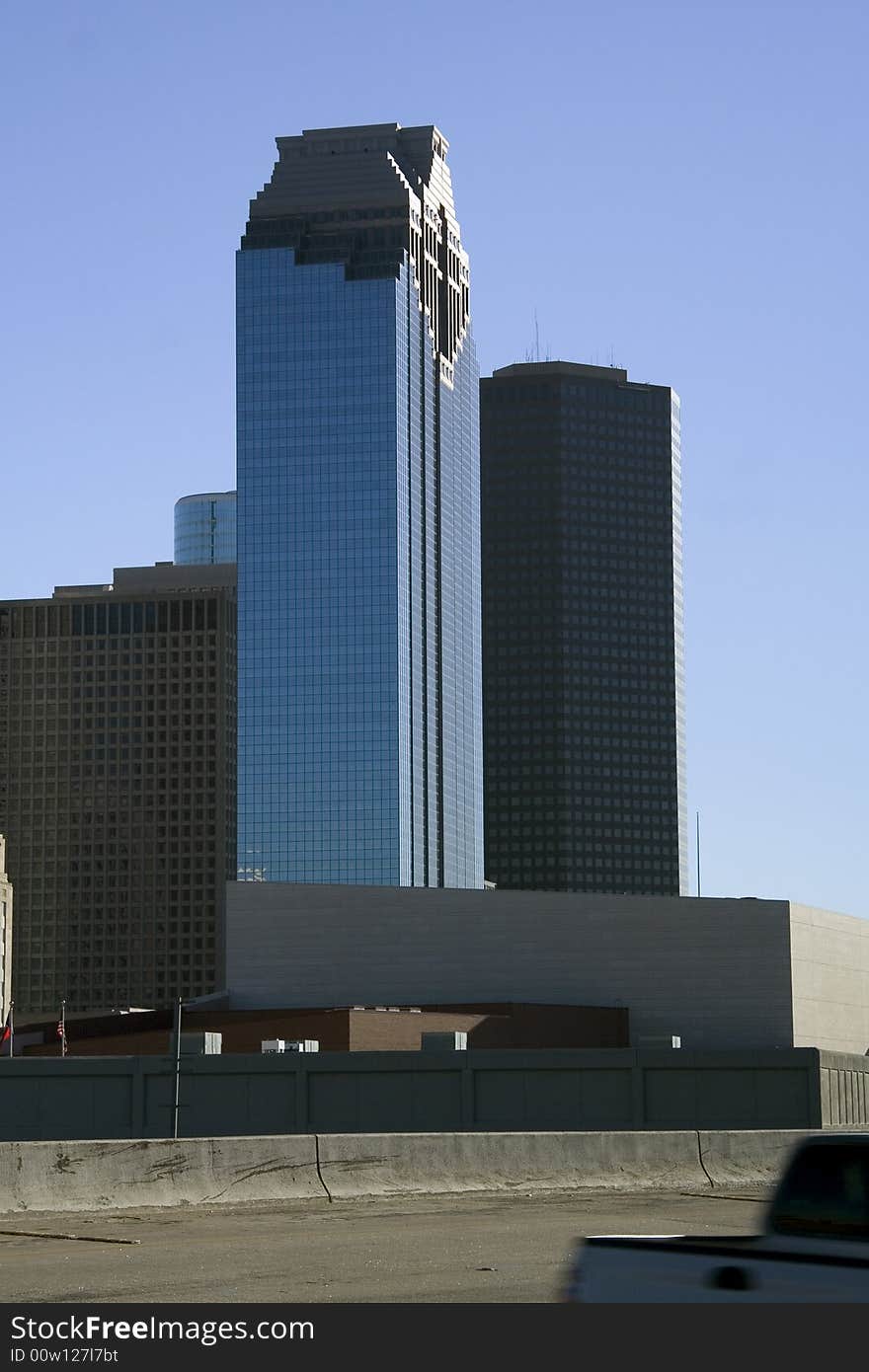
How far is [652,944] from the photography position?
11200 cm

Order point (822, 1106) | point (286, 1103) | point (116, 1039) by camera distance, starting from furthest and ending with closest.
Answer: point (116, 1039)
point (822, 1106)
point (286, 1103)

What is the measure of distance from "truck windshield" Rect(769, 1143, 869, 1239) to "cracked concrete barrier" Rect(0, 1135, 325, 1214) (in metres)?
17.8

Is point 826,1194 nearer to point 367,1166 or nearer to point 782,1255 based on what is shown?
point 782,1255

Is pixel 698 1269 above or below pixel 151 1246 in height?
above

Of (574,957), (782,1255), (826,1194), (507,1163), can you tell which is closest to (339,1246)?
(507,1163)

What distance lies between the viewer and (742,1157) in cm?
3697

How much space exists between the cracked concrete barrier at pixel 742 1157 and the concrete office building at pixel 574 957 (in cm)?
7292

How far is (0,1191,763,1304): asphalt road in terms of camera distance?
18.0 meters

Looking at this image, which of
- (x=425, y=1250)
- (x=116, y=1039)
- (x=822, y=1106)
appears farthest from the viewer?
(x=116, y=1039)

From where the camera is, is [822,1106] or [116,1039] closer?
[822,1106]

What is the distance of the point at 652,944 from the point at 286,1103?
4698 centimetres

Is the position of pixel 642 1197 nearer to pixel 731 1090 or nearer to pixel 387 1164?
pixel 387 1164

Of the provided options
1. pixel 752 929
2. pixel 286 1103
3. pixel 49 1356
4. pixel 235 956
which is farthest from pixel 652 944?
pixel 49 1356

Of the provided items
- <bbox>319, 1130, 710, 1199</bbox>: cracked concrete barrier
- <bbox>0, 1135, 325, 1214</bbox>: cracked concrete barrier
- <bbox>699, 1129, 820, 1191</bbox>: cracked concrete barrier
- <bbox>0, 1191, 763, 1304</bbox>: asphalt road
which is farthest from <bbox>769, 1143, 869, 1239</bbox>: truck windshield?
<bbox>699, 1129, 820, 1191</bbox>: cracked concrete barrier
